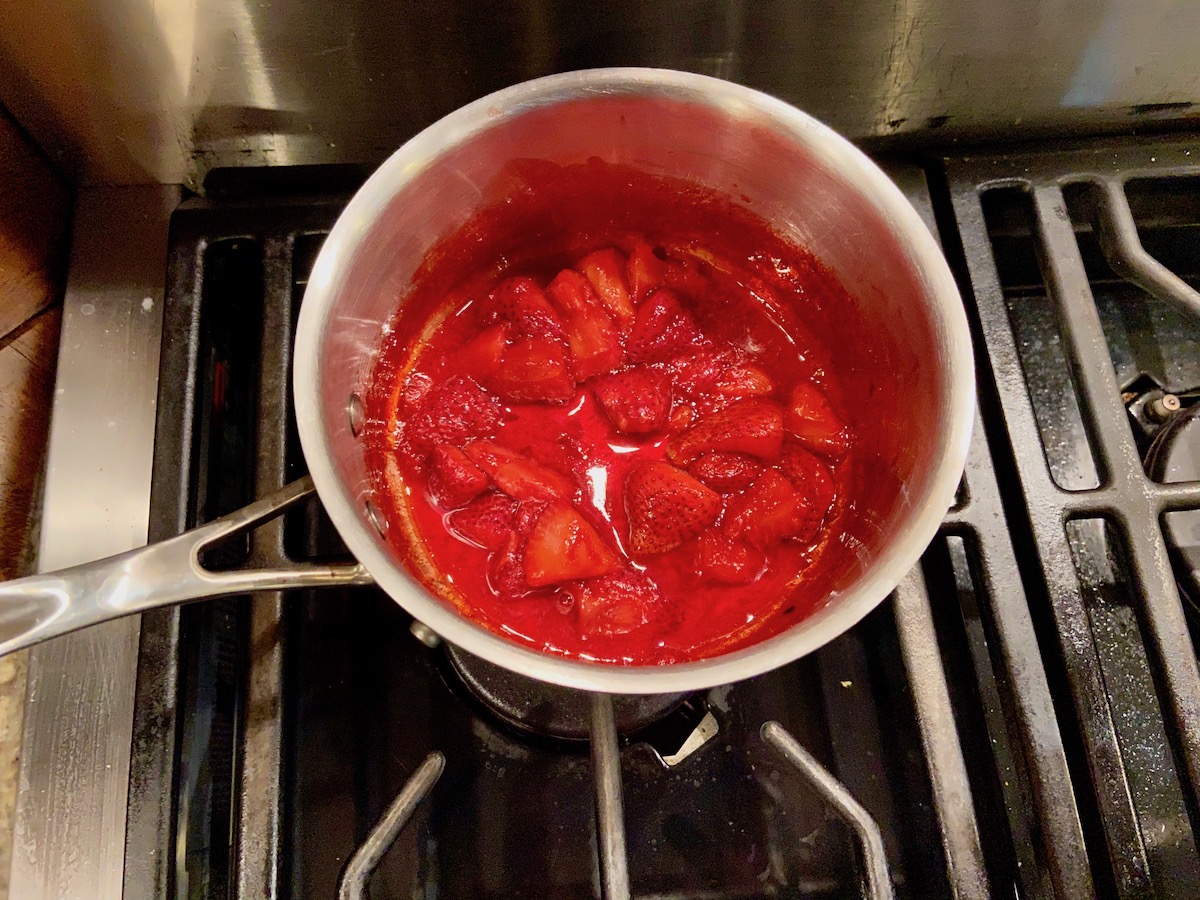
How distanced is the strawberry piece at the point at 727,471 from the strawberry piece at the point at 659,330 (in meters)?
0.13

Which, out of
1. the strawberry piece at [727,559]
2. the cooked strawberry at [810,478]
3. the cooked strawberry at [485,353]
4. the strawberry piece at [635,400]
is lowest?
the strawberry piece at [727,559]

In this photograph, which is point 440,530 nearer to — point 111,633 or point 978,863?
point 111,633

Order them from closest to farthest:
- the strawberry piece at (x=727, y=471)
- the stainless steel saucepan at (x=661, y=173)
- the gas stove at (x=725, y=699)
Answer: the stainless steel saucepan at (x=661, y=173) < the gas stove at (x=725, y=699) < the strawberry piece at (x=727, y=471)

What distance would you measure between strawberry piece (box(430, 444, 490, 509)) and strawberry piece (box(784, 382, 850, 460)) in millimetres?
324

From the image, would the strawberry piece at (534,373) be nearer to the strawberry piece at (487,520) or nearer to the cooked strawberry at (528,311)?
the cooked strawberry at (528,311)

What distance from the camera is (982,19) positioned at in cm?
87

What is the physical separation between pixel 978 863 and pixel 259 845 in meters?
0.62

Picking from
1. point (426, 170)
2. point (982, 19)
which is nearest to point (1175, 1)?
point (982, 19)

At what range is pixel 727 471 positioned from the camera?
83 cm

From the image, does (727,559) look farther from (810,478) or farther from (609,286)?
(609,286)

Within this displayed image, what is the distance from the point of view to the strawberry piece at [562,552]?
76 cm

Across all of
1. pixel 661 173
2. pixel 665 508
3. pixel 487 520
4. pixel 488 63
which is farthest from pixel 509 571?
pixel 488 63

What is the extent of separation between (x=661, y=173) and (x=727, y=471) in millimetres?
311

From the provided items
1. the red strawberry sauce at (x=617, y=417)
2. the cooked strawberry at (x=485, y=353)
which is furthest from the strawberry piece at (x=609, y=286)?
the cooked strawberry at (x=485, y=353)
